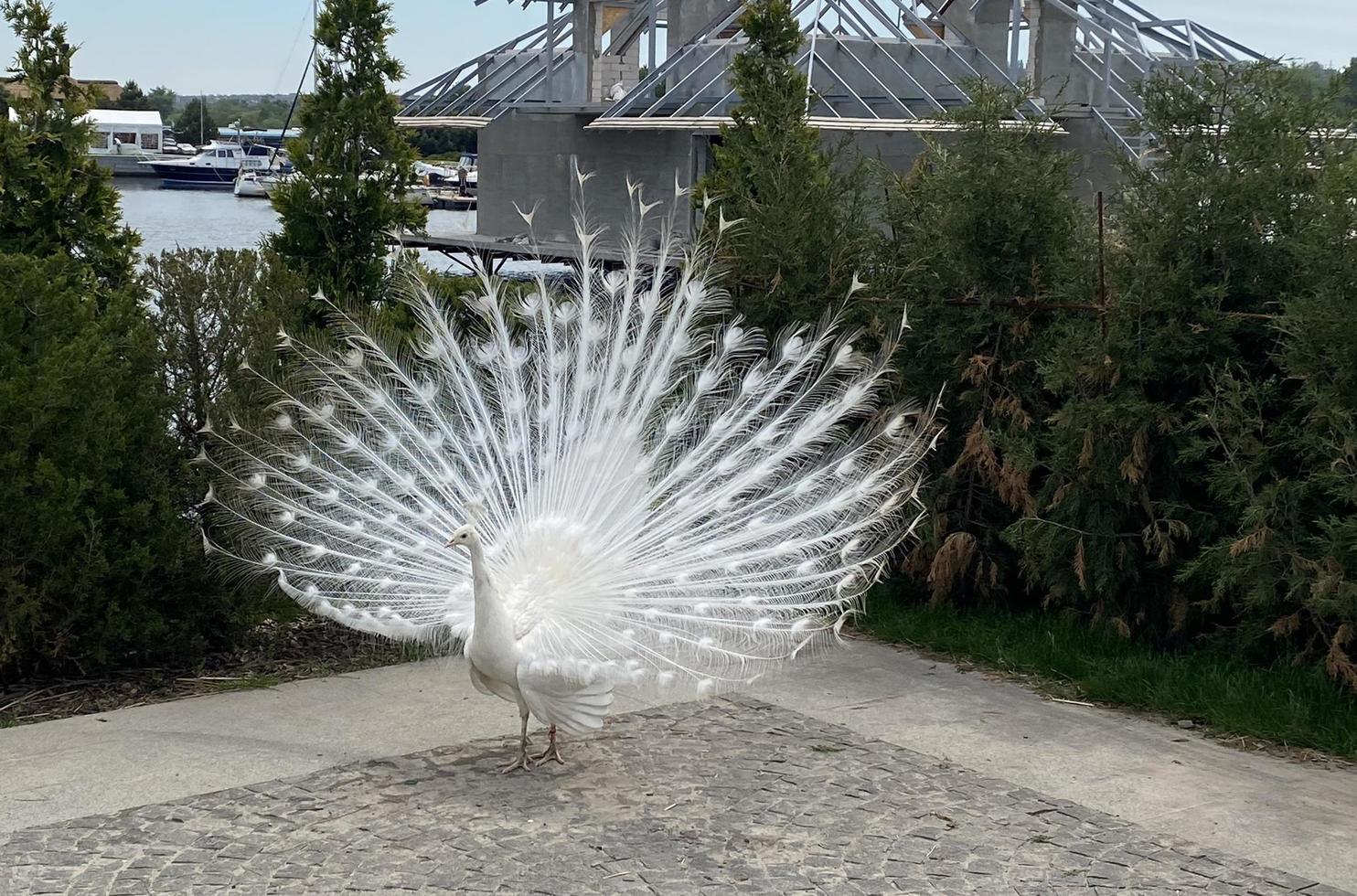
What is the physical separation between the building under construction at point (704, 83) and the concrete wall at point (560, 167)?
34 millimetres

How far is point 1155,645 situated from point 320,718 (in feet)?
14.1

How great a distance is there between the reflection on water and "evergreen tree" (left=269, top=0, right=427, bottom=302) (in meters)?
15.1

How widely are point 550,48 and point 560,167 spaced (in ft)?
7.87

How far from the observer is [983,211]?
838 centimetres

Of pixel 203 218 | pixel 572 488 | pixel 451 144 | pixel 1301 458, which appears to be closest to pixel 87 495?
pixel 572 488

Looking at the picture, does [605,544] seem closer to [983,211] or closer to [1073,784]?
[1073,784]

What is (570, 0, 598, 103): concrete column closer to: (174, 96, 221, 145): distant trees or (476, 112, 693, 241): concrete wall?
(476, 112, 693, 241): concrete wall

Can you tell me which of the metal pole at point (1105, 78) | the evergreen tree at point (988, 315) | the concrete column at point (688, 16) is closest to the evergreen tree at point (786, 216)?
the evergreen tree at point (988, 315)

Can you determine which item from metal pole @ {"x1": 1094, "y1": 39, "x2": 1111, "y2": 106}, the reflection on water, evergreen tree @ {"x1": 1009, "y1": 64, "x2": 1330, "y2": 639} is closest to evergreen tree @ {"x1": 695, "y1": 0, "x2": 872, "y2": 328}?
evergreen tree @ {"x1": 1009, "y1": 64, "x2": 1330, "y2": 639}

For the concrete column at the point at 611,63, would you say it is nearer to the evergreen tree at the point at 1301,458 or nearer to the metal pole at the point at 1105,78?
the metal pole at the point at 1105,78

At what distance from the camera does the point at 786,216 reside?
9.22 metres

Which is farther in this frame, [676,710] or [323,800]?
[676,710]

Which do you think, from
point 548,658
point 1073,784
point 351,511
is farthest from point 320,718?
point 1073,784

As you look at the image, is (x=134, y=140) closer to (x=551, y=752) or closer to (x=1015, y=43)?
(x=1015, y=43)
